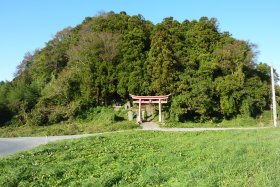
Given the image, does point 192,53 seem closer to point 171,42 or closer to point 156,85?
point 171,42

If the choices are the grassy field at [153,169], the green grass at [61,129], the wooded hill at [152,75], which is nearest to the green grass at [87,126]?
the green grass at [61,129]

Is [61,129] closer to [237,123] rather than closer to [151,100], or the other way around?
[151,100]

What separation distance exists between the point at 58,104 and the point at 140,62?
27.9ft

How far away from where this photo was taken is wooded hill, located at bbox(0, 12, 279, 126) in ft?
105

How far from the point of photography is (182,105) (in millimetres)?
31312

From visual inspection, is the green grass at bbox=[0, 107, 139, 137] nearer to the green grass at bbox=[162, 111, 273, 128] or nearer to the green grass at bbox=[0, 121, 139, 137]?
the green grass at bbox=[0, 121, 139, 137]

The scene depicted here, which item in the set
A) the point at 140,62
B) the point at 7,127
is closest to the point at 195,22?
the point at 140,62

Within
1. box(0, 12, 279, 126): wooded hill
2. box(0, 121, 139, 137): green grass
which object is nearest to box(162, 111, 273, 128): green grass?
box(0, 12, 279, 126): wooded hill

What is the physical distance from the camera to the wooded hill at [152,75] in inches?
1259

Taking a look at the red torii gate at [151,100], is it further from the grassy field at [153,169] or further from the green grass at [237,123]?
the grassy field at [153,169]

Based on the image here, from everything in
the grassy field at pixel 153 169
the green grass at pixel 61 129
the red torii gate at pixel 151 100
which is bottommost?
the grassy field at pixel 153 169

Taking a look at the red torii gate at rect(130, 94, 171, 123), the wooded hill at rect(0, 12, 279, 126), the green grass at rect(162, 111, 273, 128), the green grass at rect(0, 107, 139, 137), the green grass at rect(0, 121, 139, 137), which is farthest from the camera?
the wooded hill at rect(0, 12, 279, 126)

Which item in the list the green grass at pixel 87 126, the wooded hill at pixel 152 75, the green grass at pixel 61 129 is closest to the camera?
the green grass at pixel 61 129

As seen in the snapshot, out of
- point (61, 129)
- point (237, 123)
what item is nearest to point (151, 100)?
point (237, 123)
